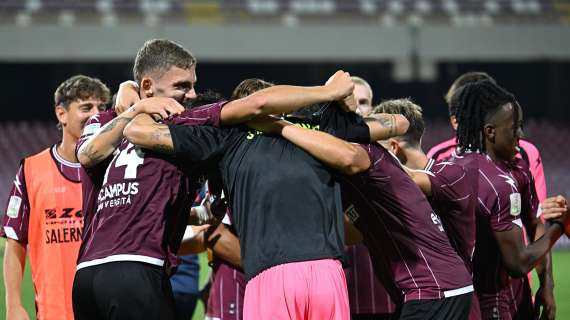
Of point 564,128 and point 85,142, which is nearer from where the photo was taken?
point 85,142

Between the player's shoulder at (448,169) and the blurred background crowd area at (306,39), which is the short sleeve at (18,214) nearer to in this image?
the player's shoulder at (448,169)

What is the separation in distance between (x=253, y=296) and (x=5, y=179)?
1680 cm

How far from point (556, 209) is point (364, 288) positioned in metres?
1.21

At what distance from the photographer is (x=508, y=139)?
4969 millimetres

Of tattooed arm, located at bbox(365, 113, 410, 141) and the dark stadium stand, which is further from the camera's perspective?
the dark stadium stand

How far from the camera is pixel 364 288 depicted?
5.37m

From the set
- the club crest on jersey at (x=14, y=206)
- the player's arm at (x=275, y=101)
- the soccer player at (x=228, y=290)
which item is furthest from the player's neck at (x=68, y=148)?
the player's arm at (x=275, y=101)

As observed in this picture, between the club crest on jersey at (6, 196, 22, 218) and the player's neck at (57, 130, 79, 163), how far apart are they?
0.38m

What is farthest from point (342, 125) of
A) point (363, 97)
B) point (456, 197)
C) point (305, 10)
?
point (305, 10)

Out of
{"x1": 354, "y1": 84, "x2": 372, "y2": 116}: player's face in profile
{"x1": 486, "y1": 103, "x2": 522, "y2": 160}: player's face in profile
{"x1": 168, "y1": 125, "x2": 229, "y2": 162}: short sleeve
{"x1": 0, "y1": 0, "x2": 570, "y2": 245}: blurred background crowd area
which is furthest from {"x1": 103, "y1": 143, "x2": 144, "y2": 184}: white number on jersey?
{"x1": 0, "y1": 0, "x2": 570, "y2": 245}: blurred background crowd area

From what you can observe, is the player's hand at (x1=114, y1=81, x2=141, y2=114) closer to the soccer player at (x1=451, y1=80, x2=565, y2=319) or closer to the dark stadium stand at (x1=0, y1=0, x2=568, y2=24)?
the soccer player at (x1=451, y1=80, x2=565, y2=319)

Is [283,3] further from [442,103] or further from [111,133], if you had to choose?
[111,133]

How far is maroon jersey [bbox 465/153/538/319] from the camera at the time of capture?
468cm

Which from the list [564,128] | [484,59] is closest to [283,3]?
[484,59]
